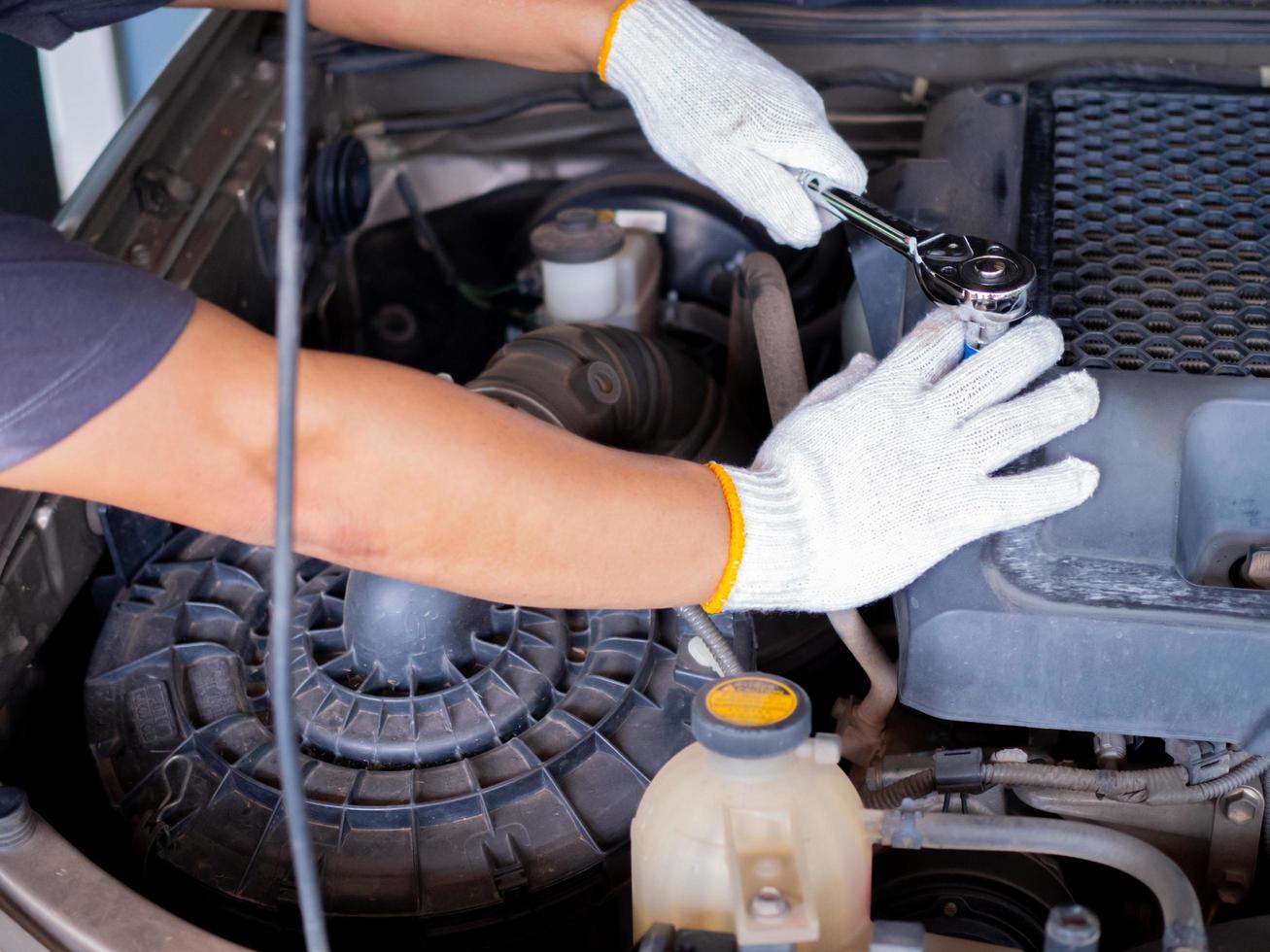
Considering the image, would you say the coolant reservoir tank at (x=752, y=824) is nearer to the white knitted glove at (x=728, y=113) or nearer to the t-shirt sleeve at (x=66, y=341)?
the t-shirt sleeve at (x=66, y=341)

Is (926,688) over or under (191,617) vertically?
over

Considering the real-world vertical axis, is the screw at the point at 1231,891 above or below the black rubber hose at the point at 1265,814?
below

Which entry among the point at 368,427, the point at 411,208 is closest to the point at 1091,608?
the point at 368,427

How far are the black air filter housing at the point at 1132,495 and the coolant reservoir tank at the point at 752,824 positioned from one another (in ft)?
0.48

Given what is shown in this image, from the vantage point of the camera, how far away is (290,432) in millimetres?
595

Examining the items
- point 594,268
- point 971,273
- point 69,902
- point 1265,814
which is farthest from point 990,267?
point 69,902

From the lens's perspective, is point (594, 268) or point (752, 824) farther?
point (594, 268)

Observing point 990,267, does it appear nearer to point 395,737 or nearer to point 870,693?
point 870,693

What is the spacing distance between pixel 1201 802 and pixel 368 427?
66 centimetres

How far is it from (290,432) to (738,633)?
1.76 feet

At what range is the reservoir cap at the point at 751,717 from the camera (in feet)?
2.37

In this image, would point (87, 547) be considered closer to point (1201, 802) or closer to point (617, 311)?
point (617, 311)

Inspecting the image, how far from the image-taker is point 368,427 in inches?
30.3

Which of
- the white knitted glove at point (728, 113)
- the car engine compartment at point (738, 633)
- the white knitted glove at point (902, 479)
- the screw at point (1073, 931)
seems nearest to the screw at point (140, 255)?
the car engine compartment at point (738, 633)
